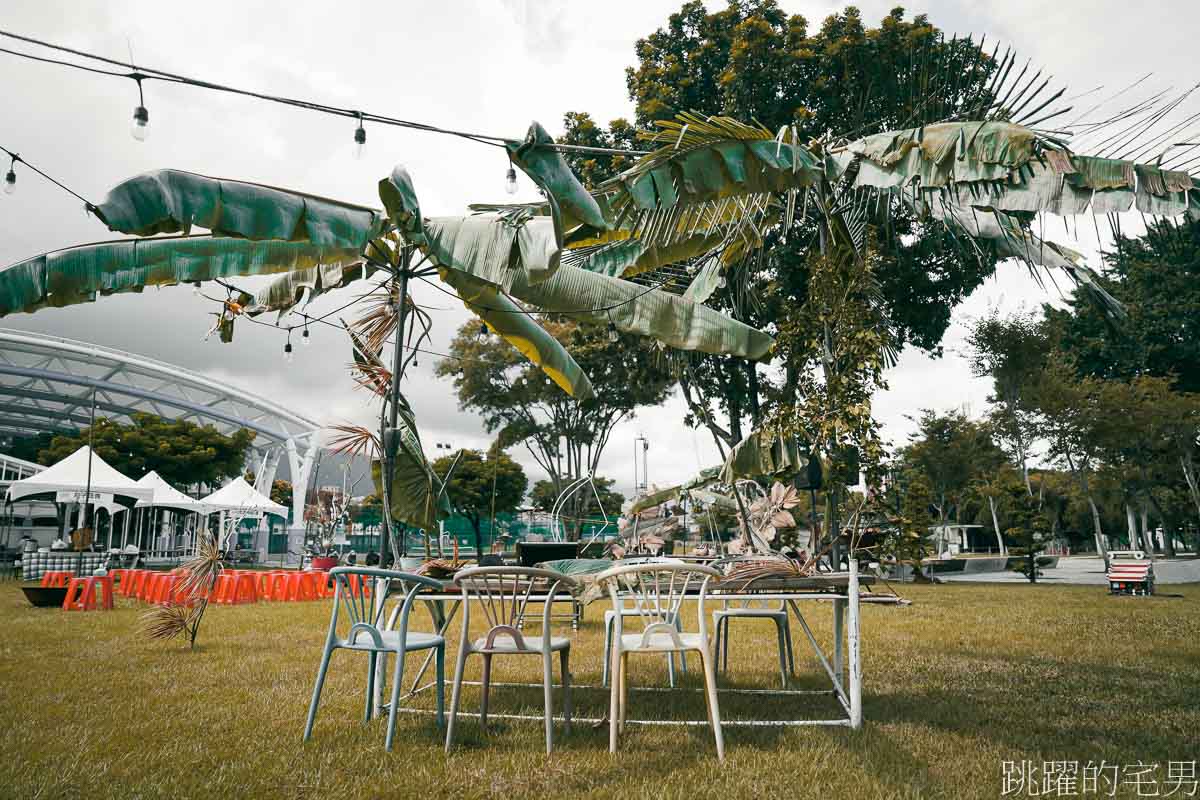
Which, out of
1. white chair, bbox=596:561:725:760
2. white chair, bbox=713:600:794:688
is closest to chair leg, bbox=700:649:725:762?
white chair, bbox=596:561:725:760

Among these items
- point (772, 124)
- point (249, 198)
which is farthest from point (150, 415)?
point (249, 198)

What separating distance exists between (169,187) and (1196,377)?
33.1 metres

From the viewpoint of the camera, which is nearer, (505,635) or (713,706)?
(713,706)

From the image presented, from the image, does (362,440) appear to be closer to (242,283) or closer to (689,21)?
(242,283)

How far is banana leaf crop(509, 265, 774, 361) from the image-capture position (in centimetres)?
567

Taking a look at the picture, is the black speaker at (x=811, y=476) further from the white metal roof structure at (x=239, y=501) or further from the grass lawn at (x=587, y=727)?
the white metal roof structure at (x=239, y=501)

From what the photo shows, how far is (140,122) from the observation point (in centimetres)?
460

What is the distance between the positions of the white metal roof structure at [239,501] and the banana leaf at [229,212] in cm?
2126

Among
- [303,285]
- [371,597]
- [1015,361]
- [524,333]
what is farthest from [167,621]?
[1015,361]

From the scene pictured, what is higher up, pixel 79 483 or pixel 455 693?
pixel 79 483

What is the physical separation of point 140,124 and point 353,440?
2938mm

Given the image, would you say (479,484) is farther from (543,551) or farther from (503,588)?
(503,588)

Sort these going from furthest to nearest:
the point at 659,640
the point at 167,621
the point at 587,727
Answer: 1. the point at 167,621
2. the point at 587,727
3. the point at 659,640

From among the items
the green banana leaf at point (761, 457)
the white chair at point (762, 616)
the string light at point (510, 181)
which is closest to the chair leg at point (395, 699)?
the white chair at point (762, 616)
